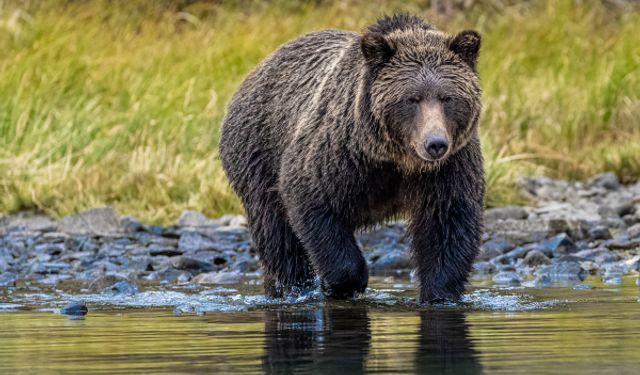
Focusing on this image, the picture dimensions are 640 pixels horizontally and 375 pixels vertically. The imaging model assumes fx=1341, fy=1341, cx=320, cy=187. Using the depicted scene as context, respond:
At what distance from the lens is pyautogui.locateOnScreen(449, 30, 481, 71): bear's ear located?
665 cm

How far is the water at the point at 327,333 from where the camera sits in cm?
467

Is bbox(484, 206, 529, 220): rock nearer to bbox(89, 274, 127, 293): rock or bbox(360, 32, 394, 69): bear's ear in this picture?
bbox(89, 274, 127, 293): rock

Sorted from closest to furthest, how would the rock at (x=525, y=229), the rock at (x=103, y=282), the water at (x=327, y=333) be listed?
the water at (x=327, y=333)
the rock at (x=103, y=282)
the rock at (x=525, y=229)

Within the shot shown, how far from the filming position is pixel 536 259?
8836 millimetres

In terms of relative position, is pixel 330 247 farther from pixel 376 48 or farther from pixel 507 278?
pixel 507 278

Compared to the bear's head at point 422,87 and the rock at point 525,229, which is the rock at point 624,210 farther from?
the bear's head at point 422,87

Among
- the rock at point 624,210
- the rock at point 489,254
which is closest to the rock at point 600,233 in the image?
the rock at point 489,254

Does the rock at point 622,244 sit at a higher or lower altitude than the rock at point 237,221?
lower

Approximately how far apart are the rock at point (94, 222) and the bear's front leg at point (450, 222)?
13.4ft

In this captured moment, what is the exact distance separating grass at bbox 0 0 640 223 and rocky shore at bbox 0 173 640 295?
571 millimetres

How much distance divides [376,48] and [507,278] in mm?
2035

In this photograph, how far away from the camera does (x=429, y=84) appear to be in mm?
6543

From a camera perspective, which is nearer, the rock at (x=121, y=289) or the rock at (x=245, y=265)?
the rock at (x=121, y=289)

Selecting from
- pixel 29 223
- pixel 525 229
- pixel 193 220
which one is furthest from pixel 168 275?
pixel 525 229
